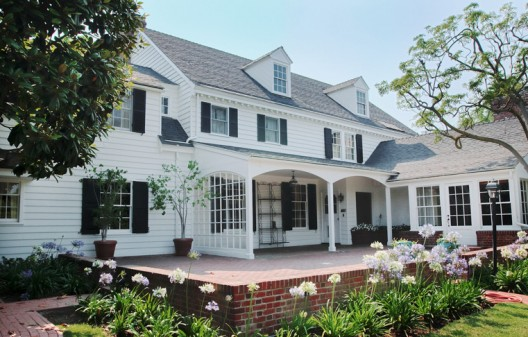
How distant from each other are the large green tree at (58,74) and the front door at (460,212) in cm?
1258

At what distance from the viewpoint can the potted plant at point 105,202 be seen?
35.0 feet

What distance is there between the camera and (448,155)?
56.0 feet

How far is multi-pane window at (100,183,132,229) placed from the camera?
11.9m

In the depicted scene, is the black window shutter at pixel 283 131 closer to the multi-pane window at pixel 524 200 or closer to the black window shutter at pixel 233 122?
the black window shutter at pixel 233 122

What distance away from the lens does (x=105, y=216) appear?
10.9 m

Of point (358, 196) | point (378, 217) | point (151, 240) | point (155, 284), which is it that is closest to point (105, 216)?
point (151, 240)

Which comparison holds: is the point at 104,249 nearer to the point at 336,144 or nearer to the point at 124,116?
the point at 124,116

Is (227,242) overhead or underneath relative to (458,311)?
overhead

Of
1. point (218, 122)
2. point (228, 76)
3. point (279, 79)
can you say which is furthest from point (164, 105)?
point (279, 79)

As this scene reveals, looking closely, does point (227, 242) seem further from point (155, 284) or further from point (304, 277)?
point (304, 277)

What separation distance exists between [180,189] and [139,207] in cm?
152

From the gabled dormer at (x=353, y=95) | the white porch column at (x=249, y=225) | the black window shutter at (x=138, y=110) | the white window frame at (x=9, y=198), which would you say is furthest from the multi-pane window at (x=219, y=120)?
the gabled dormer at (x=353, y=95)

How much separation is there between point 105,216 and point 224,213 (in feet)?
11.9

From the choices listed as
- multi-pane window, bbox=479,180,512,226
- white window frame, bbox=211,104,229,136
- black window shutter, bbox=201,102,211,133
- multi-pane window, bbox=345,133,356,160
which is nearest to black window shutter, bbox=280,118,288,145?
white window frame, bbox=211,104,229,136
